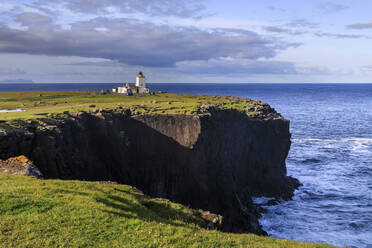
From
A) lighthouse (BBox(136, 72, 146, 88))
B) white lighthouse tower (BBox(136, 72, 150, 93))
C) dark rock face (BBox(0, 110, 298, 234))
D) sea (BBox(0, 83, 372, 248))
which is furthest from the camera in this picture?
lighthouse (BBox(136, 72, 146, 88))

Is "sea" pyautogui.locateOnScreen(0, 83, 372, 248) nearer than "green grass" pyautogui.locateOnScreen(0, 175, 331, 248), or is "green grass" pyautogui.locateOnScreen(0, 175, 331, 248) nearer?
"green grass" pyautogui.locateOnScreen(0, 175, 331, 248)

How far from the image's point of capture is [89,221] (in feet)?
42.0

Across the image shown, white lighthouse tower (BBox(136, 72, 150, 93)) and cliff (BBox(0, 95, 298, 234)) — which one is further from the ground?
white lighthouse tower (BBox(136, 72, 150, 93))

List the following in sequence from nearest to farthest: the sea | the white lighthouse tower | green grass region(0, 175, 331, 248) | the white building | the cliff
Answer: green grass region(0, 175, 331, 248), the sea, the cliff, the white building, the white lighthouse tower

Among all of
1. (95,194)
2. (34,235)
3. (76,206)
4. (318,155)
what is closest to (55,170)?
(95,194)

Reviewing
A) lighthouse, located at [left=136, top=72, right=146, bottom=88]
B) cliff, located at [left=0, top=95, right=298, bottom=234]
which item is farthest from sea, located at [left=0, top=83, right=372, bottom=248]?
lighthouse, located at [left=136, top=72, right=146, bottom=88]

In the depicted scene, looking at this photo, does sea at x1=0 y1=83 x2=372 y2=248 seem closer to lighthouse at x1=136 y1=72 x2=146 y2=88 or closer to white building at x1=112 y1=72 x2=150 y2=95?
white building at x1=112 y1=72 x2=150 y2=95

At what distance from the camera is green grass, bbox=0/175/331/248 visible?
1138 cm

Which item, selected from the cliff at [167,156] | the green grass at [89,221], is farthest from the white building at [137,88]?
the green grass at [89,221]

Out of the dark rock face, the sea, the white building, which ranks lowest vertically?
the sea

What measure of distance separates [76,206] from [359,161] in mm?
68688

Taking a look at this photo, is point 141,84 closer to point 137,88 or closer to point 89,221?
point 137,88

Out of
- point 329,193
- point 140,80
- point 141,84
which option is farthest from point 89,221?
point 141,84

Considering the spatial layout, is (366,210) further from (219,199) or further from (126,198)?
(126,198)
